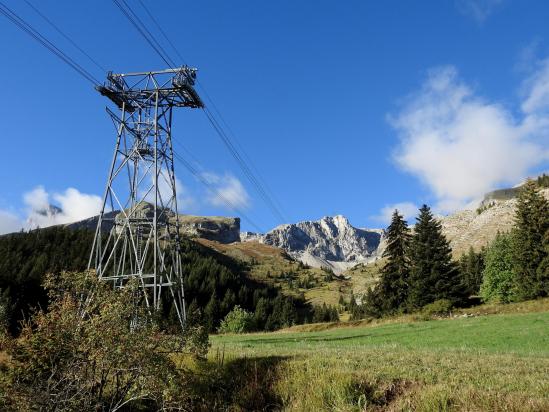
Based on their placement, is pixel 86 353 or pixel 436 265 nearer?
pixel 86 353

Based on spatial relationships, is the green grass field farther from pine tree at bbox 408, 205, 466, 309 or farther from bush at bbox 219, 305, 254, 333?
bush at bbox 219, 305, 254, 333

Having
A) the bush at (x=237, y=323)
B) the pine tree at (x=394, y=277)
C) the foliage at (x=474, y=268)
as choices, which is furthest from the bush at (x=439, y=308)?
the foliage at (x=474, y=268)

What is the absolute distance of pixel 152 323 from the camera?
38.4 ft

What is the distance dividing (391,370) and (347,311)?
153 m

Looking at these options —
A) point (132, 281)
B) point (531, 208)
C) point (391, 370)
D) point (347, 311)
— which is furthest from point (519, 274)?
point (347, 311)

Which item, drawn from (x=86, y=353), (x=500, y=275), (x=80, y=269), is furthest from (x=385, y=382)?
(x=80, y=269)

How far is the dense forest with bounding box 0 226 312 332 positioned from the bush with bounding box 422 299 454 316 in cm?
6070

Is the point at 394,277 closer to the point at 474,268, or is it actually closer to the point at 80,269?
the point at 474,268

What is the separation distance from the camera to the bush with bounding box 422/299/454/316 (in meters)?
56.2

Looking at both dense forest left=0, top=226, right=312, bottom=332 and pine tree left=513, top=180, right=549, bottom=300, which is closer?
pine tree left=513, top=180, right=549, bottom=300

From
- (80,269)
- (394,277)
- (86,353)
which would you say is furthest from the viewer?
(80,269)

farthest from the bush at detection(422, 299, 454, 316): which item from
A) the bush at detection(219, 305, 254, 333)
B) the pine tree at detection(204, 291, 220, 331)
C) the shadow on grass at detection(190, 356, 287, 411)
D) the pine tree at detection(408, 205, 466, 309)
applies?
the pine tree at detection(204, 291, 220, 331)

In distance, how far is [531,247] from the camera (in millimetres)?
64812

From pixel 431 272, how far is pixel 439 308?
7.76 metres
